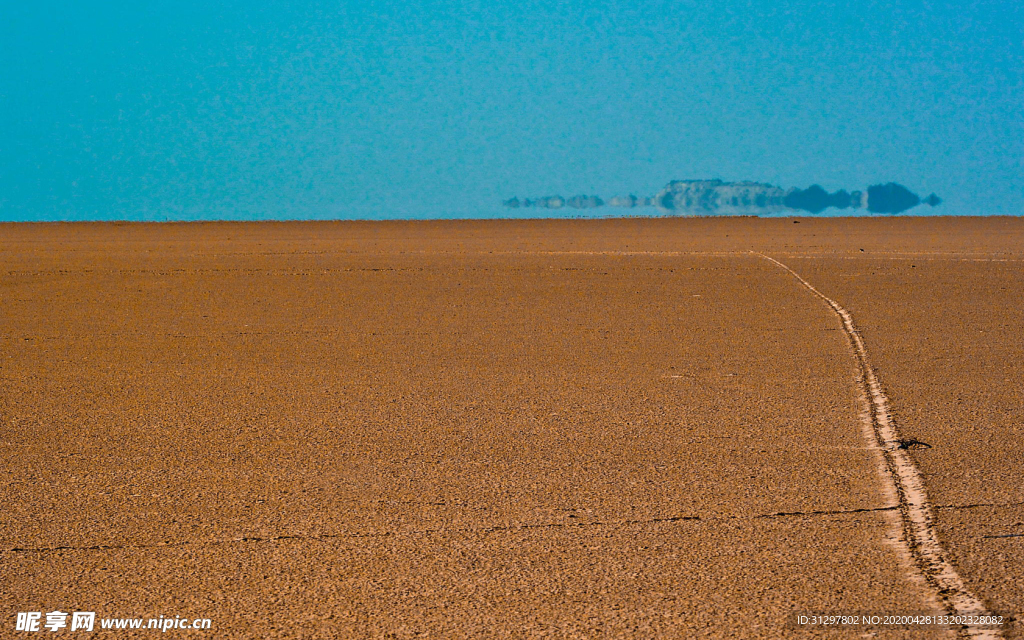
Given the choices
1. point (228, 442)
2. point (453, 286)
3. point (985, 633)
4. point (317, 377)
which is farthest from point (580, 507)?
point (453, 286)

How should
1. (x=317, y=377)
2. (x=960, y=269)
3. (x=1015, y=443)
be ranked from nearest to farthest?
(x=1015, y=443)
(x=317, y=377)
(x=960, y=269)

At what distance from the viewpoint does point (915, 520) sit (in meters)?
4.77

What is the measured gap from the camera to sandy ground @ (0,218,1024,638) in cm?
395

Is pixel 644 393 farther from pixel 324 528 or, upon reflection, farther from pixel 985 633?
pixel 985 633

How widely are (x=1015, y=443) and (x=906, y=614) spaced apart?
115 inches

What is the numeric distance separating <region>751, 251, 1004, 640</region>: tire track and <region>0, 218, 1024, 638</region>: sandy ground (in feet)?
0.17

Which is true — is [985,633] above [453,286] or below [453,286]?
below

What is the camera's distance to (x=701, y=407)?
24.1 feet

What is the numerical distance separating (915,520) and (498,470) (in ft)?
6.73

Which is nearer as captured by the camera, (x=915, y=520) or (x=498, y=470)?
(x=915, y=520)

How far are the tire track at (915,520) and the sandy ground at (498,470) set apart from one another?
0.05m

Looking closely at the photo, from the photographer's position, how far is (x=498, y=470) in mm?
5699

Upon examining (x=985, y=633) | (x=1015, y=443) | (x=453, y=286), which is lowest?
(x=985, y=633)

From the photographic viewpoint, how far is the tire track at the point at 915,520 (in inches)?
151
